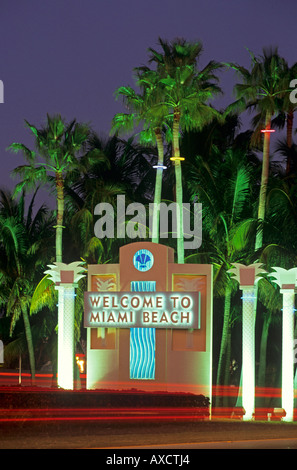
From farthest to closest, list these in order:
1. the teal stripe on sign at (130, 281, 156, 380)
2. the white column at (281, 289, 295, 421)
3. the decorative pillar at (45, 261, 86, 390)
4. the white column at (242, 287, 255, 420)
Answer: the decorative pillar at (45, 261, 86, 390) → the teal stripe on sign at (130, 281, 156, 380) → the white column at (242, 287, 255, 420) → the white column at (281, 289, 295, 421)

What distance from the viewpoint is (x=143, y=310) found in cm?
2778

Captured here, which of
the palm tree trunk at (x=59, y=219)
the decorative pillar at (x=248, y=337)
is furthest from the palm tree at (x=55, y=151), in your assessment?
the decorative pillar at (x=248, y=337)

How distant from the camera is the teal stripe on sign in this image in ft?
92.1

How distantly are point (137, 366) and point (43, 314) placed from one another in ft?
43.7

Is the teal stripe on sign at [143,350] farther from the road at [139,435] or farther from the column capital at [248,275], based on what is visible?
the road at [139,435]

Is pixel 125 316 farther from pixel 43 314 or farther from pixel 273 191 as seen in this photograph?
pixel 43 314

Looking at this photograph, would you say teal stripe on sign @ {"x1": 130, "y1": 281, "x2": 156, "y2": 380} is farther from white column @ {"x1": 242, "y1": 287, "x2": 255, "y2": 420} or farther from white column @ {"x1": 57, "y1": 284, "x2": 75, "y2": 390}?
white column @ {"x1": 242, "y1": 287, "x2": 255, "y2": 420}

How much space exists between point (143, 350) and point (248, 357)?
138 inches

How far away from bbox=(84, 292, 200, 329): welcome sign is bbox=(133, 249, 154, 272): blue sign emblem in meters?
0.91

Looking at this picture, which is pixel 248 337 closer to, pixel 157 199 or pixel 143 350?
pixel 143 350

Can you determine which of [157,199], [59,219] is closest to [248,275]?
[157,199]

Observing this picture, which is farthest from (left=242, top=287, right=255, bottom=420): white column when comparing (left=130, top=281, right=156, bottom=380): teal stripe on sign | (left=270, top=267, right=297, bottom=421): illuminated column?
(left=130, top=281, right=156, bottom=380): teal stripe on sign

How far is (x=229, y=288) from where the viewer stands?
31.1 m
